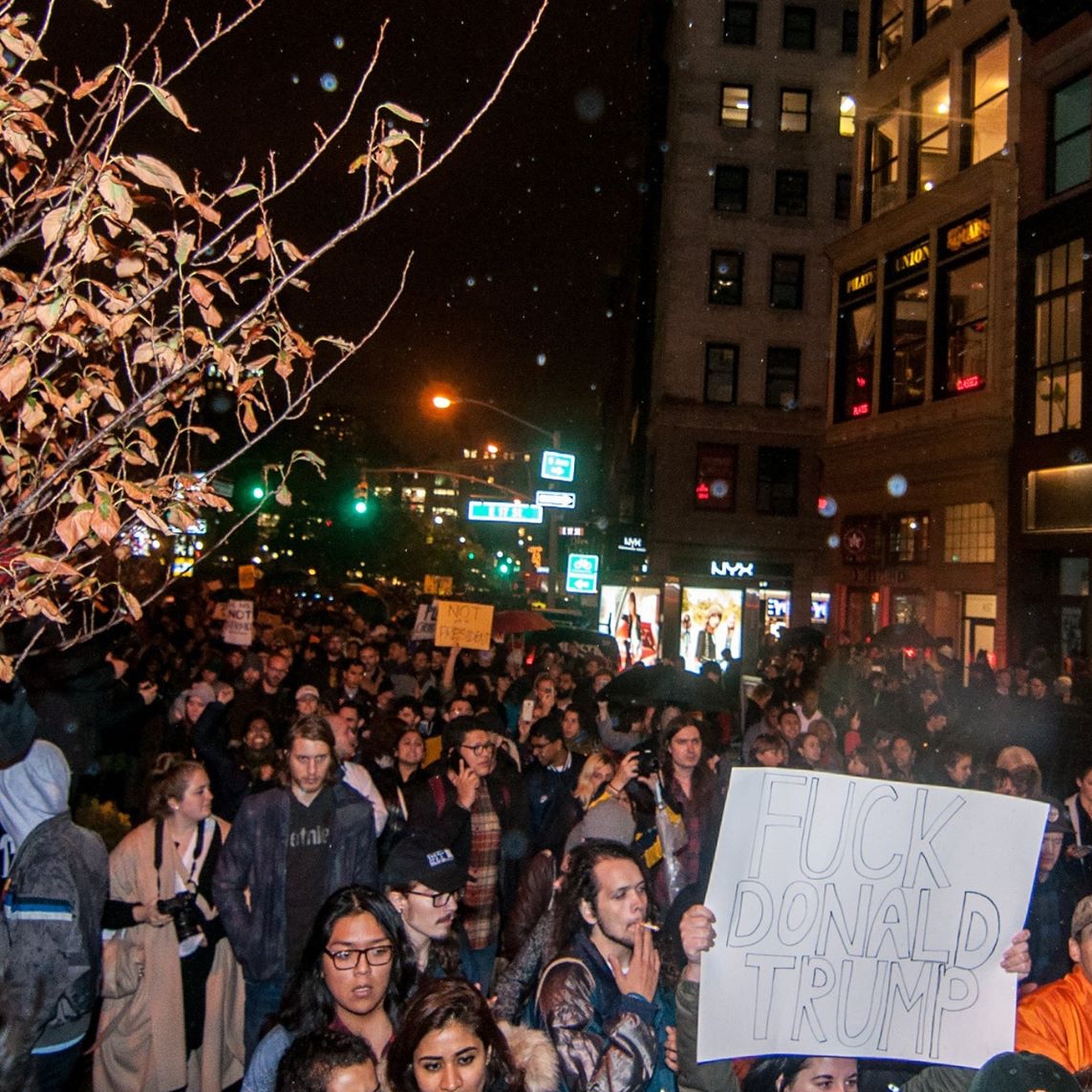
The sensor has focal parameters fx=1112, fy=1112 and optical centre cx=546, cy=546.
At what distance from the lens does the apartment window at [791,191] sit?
1558 inches

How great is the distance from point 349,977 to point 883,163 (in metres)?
29.8

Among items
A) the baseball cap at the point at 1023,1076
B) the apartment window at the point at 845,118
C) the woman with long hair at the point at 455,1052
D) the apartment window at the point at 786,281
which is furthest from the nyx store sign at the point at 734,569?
the baseball cap at the point at 1023,1076

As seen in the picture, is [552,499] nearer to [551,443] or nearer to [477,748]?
[551,443]

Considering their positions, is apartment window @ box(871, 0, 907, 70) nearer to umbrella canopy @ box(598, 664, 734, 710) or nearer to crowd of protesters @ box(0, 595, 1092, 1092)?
umbrella canopy @ box(598, 664, 734, 710)

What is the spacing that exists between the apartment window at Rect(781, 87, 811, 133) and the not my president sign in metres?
39.6

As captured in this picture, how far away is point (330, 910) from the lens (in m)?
4.16

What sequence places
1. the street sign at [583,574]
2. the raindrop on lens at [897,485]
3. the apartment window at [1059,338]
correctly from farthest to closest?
the street sign at [583,574] → the raindrop on lens at [897,485] → the apartment window at [1059,338]

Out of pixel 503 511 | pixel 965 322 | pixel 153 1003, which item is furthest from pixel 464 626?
pixel 965 322

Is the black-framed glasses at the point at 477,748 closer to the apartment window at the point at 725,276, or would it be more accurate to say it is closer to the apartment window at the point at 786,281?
the apartment window at the point at 725,276

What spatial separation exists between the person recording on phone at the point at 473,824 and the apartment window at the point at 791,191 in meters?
36.1

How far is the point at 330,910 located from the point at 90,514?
209 centimetres

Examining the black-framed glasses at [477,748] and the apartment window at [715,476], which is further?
the apartment window at [715,476]

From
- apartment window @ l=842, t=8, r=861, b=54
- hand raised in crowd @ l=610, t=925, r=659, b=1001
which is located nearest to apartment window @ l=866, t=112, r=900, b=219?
apartment window @ l=842, t=8, r=861, b=54

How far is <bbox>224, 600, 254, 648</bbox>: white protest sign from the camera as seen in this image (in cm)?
1363
